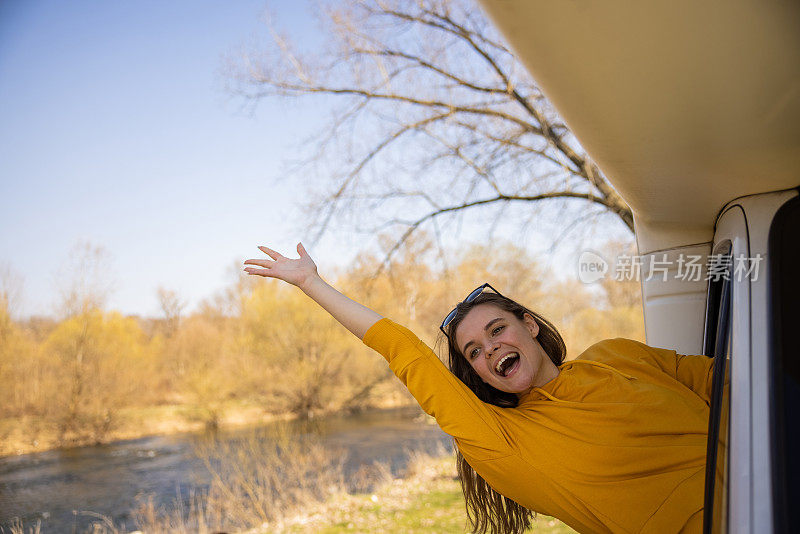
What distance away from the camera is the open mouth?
6.08 ft

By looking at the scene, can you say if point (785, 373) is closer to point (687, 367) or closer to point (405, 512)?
point (687, 367)

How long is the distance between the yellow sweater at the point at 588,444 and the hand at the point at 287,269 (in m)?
0.27

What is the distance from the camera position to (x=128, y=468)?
48.0 feet

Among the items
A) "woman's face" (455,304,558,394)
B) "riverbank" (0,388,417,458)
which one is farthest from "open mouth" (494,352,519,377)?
"riverbank" (0,388,417,458)

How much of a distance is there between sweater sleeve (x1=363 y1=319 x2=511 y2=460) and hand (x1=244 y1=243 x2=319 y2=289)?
281 mm

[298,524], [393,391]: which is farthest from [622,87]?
[393,391]

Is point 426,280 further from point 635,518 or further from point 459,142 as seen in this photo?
point 635,518

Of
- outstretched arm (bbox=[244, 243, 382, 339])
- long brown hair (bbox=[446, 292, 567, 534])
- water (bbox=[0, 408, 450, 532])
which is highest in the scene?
outstretched arm (bbox=[244, 243, 382, 339])

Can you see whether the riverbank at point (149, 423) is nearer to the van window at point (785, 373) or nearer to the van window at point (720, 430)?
the van window at point (720, 430)

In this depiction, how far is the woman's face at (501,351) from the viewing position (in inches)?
72.6

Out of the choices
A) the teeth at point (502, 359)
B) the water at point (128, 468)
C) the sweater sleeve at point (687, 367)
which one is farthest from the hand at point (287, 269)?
the water at point (128, 468)

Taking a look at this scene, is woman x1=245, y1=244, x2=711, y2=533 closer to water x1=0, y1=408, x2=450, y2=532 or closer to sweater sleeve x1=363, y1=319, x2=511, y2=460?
sweater sleeve x1=363, y1=319, x2=511, y2=460

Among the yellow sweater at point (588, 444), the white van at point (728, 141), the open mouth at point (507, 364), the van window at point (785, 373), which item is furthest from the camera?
the open mouth at point (507, 364)

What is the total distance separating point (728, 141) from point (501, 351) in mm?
898
